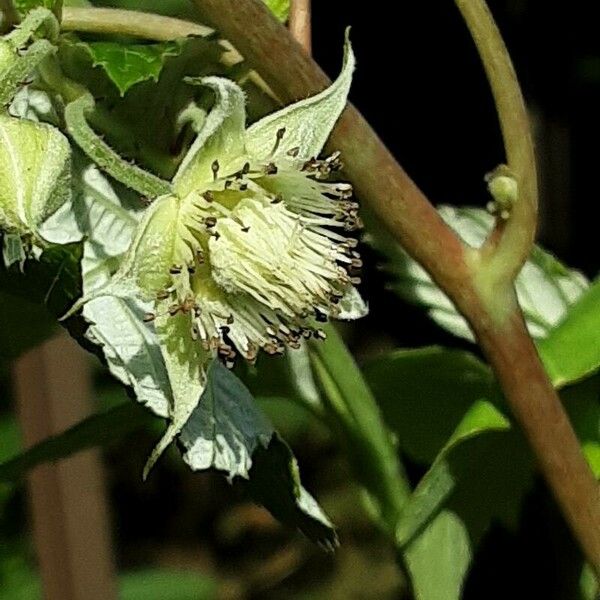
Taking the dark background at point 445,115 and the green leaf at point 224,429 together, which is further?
the dark background at point 445,115

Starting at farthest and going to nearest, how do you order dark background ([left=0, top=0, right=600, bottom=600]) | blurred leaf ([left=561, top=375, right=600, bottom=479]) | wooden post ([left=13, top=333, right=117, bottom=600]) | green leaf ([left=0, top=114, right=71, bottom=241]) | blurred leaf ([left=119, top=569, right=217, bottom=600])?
blurred leaf ([left=119, top=569, right=217, bottom=600]), dark background ([left=0, top=0, right=600, bottom=600]), wooden post ([left=13, top=333, right=117, bottom=600]), blurred leaf ([left=561, top=375, right=600, bottom=479]), green leaf ([left=0, top=114, right=71, bottom=241])

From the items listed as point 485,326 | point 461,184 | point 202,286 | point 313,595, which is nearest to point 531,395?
point 485,326

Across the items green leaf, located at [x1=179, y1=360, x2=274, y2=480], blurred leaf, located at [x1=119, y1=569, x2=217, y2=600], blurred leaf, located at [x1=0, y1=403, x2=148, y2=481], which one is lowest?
blurred leaf, located at [x1=119, y1=569, x2=217, y2=600]

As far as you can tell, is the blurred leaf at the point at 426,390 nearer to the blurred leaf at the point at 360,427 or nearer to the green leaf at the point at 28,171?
the blurred leaf at the point at 360,427

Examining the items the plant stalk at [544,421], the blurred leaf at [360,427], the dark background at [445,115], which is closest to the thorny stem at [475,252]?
the plant stalk at [544,421]

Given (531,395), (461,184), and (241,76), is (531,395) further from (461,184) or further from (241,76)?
(461,184)

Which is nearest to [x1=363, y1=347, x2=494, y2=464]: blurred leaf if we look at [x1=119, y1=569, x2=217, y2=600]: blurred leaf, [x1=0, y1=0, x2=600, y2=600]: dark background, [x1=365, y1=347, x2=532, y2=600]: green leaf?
[x1=365, y1=347, x2=532, y2=600]: green leaf

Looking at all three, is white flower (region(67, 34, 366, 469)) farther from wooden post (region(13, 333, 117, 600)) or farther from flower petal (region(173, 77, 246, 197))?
wooden post (region(13, 333, 117, 600))
